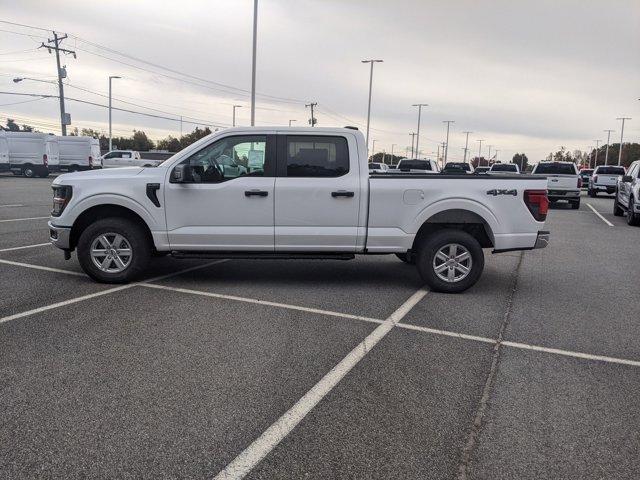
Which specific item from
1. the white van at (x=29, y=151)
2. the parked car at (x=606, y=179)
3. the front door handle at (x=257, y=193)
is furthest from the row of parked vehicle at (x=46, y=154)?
the front door handle at (x=257, y=193)

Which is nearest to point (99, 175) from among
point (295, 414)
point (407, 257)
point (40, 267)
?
point (40, 267)

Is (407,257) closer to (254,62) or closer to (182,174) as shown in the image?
(182,174)

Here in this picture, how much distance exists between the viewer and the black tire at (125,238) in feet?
22.1

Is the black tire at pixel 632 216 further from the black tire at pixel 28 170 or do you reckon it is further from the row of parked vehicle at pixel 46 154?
the black tire at pixel 28 170

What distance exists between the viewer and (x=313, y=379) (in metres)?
4.05

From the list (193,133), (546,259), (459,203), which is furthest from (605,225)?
(193,133)

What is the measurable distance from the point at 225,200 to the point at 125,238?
1.34 meters

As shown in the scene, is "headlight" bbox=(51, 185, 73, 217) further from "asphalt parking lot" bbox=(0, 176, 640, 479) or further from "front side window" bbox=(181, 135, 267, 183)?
"front side window" bbox=(181, 135, 267, 183)

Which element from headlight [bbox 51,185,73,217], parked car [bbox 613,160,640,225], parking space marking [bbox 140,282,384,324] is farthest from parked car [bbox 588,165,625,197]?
headlight [bbox 51,185,73,217]

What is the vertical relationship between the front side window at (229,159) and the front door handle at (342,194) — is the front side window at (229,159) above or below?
above

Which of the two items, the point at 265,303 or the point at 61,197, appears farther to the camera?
the point at 61,197

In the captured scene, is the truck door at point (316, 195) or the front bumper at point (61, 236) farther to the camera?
the front bumper at point (61, 236)

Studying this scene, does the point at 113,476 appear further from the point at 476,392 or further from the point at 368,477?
the point at 476,392

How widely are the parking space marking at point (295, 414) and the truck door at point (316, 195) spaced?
1684mm
